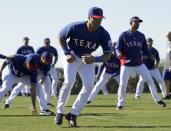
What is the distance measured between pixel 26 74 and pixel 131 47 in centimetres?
300

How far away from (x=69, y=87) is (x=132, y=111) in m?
5.07

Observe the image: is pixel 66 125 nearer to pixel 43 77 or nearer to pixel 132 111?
pixel 132 111

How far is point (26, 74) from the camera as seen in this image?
1608 cm

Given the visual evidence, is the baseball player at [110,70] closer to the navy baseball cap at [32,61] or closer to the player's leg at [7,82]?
the player's leg at [7,82]

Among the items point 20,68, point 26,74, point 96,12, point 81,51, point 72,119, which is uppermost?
point 96,12

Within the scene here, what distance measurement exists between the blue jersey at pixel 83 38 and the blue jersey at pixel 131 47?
14.6 feet

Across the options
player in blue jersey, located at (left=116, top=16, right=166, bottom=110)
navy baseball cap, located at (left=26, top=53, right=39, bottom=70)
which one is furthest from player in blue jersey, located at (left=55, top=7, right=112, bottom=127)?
player in blue jersey, located at (left=116, top=16, right=166, bottom=110)

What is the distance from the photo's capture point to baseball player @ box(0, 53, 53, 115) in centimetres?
1537

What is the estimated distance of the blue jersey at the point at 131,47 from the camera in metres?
16.9

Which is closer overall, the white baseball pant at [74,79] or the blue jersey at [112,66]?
the white baseball pant at [74,79]

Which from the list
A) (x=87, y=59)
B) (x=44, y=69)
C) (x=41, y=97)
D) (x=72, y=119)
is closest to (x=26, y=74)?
(x=41, y=97)

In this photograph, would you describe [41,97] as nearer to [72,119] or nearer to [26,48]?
[72,119]

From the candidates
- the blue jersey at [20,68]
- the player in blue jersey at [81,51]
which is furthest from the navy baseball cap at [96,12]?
the blue jersey at [20,68]

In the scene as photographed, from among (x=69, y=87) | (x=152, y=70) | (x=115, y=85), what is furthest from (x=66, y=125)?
(x=115, y=85)
